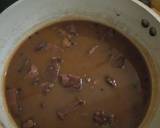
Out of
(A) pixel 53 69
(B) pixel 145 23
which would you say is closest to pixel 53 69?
(A) pixel 53 69

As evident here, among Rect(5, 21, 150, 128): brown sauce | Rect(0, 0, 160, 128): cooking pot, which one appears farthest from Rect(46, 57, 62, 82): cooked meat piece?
Rect(0, 0, 160, 128): cooking pot

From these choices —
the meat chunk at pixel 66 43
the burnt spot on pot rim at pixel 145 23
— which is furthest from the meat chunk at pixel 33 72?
the burnt spot on pot rim at pixel 145 23

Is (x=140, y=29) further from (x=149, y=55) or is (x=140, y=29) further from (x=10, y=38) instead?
(x=10, y=38)

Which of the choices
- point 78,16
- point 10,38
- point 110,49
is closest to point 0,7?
point 10,38

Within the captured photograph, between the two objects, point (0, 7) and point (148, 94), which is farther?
point (0, 7)

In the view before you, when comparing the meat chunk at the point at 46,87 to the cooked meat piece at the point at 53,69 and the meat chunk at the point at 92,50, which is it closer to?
the cooked meat piece at the point at 53,69

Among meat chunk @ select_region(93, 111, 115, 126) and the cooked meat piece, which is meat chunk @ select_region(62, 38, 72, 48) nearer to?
the cooked meat piece
